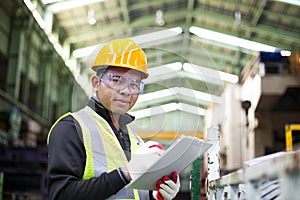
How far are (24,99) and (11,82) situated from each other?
1.35 meters

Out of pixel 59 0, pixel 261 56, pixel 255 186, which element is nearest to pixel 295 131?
pixel 261 56

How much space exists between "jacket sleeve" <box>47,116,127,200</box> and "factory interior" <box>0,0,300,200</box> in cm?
14

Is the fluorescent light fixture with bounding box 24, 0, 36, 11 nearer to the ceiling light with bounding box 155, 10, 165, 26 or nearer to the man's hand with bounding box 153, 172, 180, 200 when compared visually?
the ceiling light with bounding box 155, 10, 165, 26

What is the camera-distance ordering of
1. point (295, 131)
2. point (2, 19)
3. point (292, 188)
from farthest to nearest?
point (2, 19)
point (295, 131)
point (292, 188)

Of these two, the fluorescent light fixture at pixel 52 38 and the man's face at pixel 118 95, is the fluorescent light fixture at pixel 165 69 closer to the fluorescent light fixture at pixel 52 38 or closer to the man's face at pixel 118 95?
the man's face at pixel 118 95

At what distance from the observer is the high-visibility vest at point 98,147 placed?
147cm

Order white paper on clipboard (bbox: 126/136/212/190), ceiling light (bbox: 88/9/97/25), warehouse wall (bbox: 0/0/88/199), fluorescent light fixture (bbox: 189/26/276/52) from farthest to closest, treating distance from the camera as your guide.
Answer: fluorescent light fixture (bbox: 189/26/276/52), ceiling light (bbox: 88/9/97/25), warehouse wall (bbox: 0/0/88/199), white paper on clipboard (bbox: 126/136/212/190)

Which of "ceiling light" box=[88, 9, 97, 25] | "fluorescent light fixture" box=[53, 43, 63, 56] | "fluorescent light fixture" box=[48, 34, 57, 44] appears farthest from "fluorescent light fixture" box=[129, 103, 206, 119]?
"fluorescent light fixture" box=[53, 43, 63, 56]

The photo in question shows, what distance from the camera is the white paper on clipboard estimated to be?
1296 mm

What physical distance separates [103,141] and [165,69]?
0.32 metres

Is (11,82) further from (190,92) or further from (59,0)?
(190,92)

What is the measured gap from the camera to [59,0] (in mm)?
11891

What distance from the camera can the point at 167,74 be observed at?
4.51ft

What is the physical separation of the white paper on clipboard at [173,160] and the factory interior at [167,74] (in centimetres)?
4
